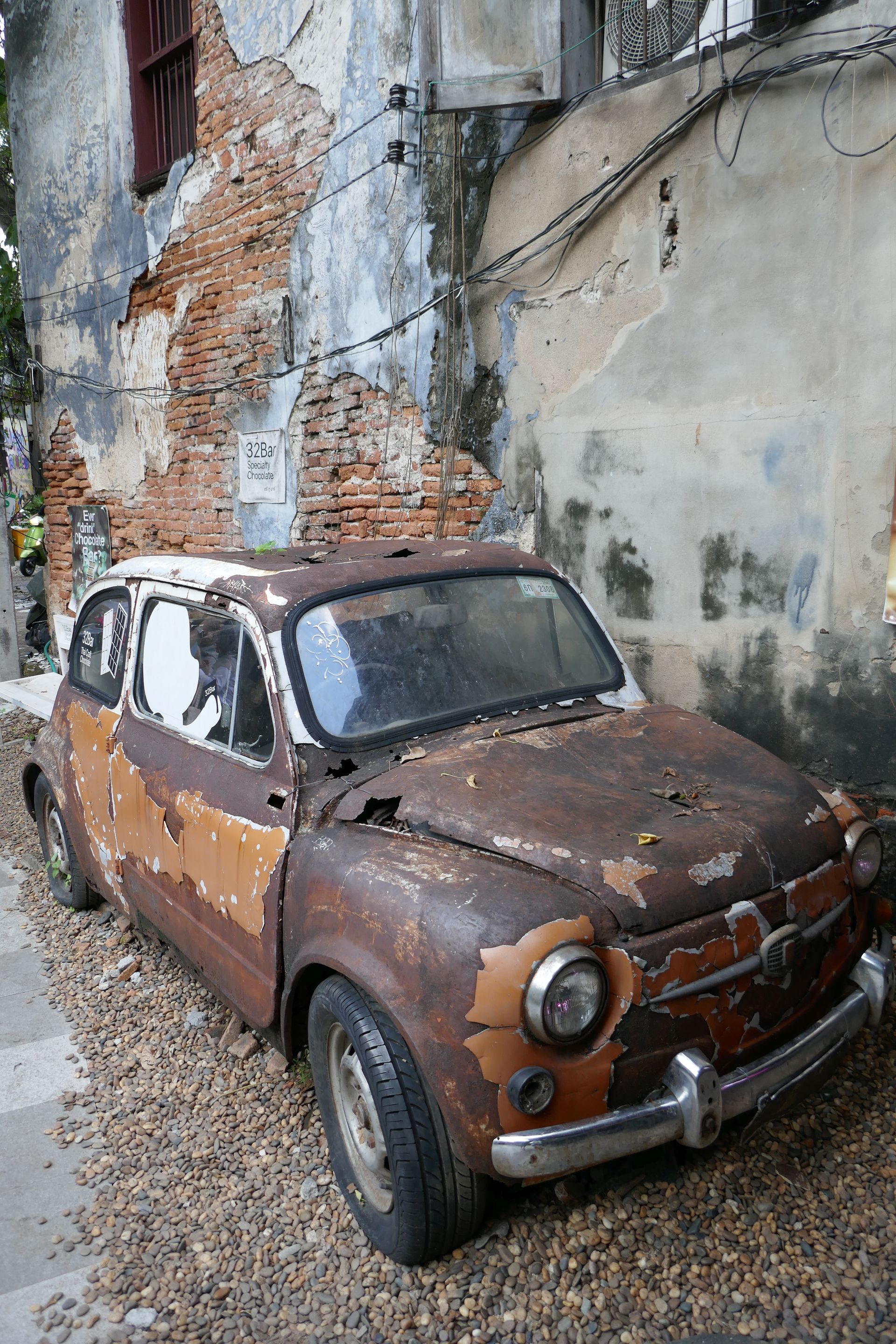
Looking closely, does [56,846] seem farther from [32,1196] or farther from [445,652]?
[445,652]

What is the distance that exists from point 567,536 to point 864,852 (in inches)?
121

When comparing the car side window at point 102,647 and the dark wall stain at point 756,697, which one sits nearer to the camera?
the car side window at point 102,647

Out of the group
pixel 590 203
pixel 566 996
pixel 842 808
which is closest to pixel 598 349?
pixel 590 203

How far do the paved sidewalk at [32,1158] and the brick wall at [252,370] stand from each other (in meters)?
3.67

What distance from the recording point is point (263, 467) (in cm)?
774

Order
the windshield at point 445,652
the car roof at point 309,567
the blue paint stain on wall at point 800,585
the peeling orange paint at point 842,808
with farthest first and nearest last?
the blue paint stain on wall at point 800,585 → the car roof at point 309,567 → the windshield at point 445,652 → the peeling orange paint at point 842,808

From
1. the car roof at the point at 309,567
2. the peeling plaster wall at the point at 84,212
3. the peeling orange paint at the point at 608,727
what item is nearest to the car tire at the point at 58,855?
the car roof at the point at 309,567

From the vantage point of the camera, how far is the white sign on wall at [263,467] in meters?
7.52

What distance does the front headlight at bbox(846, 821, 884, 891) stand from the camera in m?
2.70

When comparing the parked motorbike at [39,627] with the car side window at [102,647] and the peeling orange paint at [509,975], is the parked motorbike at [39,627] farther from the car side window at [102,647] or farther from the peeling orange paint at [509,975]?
the peeling orange paint at [509,975]

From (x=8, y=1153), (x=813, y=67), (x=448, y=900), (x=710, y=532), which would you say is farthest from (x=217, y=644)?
(x=813, y=67)

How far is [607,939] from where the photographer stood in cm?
214

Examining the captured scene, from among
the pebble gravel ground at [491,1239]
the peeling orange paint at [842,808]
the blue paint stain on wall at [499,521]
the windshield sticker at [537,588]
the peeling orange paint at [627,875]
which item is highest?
the blue paint stain on wall at [499,521]

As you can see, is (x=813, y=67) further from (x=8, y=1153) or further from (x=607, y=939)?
(x=8, y=1153)
